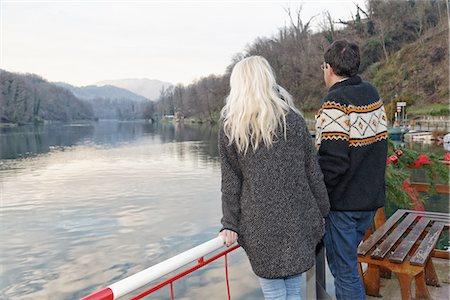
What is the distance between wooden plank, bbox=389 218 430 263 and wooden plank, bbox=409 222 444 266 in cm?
5

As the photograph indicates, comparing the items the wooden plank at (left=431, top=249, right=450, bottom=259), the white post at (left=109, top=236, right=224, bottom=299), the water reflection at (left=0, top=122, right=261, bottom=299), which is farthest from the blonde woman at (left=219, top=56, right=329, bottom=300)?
the water reflection at (left=0, top=122, right=261, bottom=299)

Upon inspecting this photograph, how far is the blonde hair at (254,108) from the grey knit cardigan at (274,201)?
0.04 m

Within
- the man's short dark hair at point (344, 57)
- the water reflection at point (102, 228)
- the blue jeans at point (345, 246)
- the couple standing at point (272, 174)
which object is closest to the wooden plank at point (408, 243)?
the blue jeans at point (345, 246)

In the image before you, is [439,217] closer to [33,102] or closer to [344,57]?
[344,57]

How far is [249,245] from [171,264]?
1.06 ft

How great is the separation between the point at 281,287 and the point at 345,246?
0.51 m

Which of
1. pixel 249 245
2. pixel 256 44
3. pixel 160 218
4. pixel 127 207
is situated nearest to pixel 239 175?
pixel 249 245

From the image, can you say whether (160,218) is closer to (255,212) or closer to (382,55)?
(255,212)

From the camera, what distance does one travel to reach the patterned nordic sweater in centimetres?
187

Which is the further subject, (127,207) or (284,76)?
(284,76)

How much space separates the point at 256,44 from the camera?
63375mm

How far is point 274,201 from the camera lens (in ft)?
5.12

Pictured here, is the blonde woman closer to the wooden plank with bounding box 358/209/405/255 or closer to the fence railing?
the fence railing

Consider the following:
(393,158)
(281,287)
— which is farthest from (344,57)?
(393,158)
